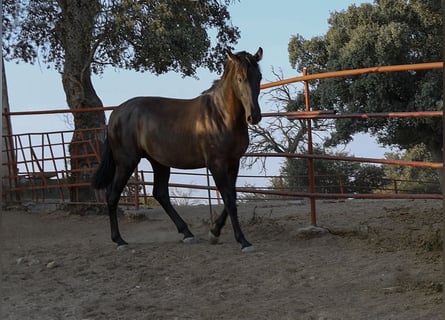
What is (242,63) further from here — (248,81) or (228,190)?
(228,190)

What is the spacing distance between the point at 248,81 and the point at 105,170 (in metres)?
2.02

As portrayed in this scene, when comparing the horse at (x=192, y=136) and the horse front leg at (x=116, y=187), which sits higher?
the horse at (x=192, y=136)

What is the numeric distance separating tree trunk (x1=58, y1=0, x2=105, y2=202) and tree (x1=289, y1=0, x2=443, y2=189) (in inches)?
303

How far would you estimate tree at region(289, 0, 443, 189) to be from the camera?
14.0 m

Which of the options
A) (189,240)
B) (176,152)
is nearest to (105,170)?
(176,152)

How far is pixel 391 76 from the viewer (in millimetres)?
13891

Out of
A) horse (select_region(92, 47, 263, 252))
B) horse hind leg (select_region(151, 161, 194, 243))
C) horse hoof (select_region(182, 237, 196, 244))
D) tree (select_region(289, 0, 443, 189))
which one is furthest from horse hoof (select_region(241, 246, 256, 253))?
tree (select_region(289, 0, 443, 189))

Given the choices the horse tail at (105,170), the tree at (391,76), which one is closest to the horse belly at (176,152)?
the horse tail at (105,170)

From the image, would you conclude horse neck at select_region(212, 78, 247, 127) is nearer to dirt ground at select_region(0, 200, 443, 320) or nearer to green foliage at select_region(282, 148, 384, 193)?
dirt ground at select_region(0, 200, 443, 320)

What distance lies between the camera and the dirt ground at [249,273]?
324 centimetres

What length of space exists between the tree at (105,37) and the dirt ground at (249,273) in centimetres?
322

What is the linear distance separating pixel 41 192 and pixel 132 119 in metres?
3.90

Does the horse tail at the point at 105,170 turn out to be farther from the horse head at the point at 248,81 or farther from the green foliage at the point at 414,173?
the green foliage at the point at 414,173

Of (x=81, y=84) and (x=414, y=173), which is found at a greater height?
(x=81, y=84)
